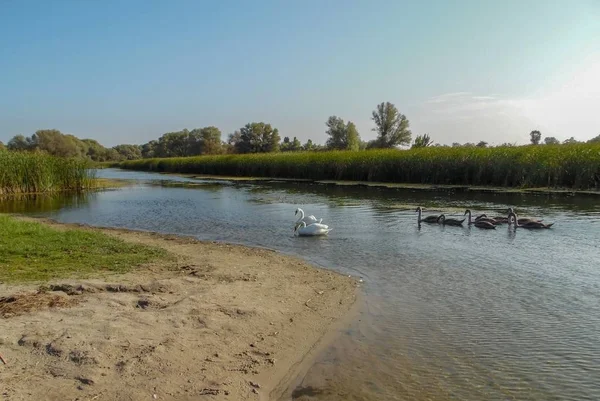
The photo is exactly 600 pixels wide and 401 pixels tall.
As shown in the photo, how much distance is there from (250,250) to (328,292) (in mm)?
4056

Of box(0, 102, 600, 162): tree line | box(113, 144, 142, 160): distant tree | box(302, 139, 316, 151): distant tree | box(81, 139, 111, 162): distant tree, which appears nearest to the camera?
box(0, 102, 600, 162): tree line

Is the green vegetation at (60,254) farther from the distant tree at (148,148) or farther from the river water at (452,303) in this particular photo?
the distant tree at (148,148)

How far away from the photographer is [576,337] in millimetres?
6141

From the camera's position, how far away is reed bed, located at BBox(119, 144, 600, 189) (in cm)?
2720

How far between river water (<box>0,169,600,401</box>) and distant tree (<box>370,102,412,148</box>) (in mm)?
66526

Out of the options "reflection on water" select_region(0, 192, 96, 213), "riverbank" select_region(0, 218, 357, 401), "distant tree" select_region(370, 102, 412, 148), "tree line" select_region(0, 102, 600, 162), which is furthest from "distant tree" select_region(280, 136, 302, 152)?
"riverbank" select_region(0, 218, 357, 401)

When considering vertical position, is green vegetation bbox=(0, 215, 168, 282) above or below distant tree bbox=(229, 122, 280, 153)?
below

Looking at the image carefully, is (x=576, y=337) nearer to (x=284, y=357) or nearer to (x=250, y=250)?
(x=284, y=357)

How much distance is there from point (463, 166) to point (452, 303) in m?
26.9

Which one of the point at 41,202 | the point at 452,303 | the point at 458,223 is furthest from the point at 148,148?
the point at 452,303

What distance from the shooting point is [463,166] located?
3256cm

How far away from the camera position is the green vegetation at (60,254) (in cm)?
809

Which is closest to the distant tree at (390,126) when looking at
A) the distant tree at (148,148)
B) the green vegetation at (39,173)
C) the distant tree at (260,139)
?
the distant tree at (260,139)

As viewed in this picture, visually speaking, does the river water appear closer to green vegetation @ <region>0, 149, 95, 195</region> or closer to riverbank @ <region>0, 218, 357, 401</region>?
riverbank @ <region>0, 218, 357, 401</region>
